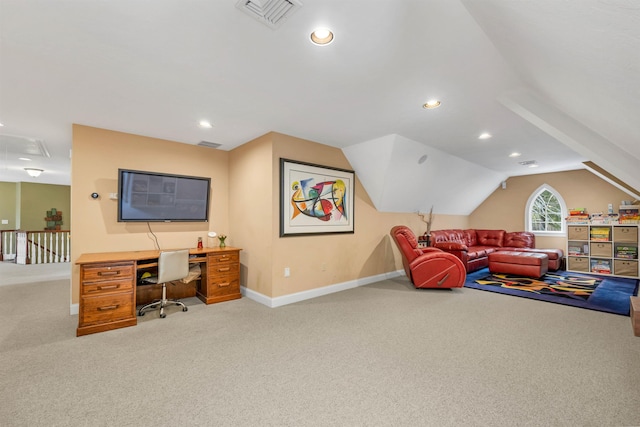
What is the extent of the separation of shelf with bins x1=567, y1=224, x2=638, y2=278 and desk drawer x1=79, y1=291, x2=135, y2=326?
27.7ft

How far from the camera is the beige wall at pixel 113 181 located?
3629mm

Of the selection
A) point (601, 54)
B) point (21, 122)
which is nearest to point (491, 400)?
point (601, 54)

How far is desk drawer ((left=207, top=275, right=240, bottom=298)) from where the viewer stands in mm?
4070

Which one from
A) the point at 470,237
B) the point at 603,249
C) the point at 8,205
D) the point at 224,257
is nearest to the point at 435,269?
the point at 224,257

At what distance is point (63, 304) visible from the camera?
13.4 feet

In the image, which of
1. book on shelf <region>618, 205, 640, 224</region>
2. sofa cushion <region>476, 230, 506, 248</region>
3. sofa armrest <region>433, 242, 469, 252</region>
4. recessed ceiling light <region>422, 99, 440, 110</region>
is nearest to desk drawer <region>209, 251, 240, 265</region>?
recessed ceiling light <region>422, 99, 440, 110</region>

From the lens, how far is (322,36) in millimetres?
1944

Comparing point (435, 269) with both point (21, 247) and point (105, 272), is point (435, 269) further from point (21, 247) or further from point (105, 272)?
point (21, 247)

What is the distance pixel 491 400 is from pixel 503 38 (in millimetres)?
2429

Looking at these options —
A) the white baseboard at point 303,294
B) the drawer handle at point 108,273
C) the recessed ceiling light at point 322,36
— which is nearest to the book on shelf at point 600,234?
the white baseboard at point 303,294

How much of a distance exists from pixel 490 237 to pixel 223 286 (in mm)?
7062

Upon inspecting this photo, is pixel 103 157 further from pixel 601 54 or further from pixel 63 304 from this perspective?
pixel 601 54

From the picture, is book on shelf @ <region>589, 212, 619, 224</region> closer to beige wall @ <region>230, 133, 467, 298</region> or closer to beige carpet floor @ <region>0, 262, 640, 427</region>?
beige carpet floor @ <region>0, 262, 640, 427</region>

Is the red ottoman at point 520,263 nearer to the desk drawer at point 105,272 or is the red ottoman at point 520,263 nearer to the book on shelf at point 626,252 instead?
the book on shelf at point 626,252
